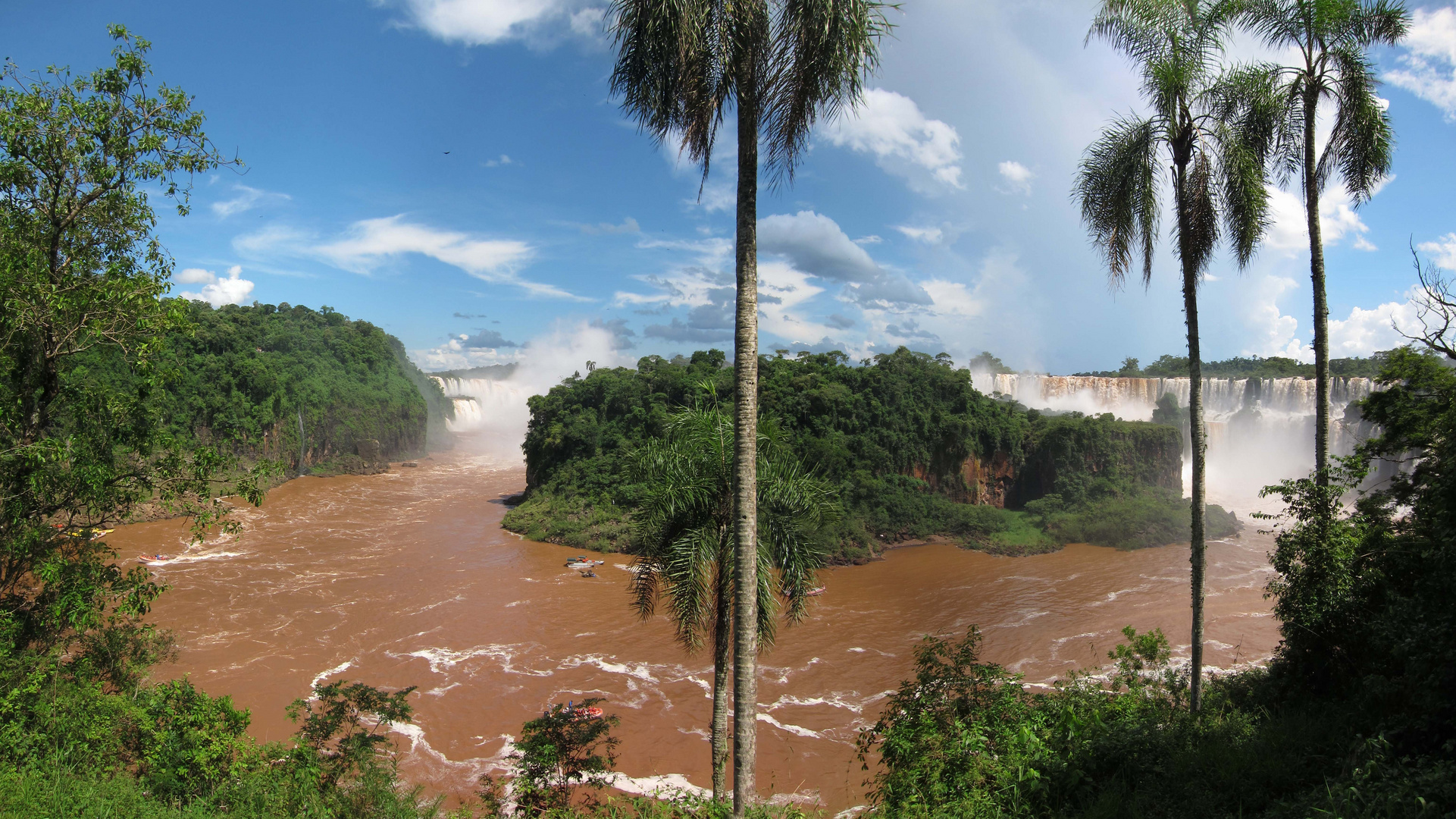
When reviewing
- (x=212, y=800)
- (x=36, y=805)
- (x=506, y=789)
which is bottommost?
(x=506, y=789)

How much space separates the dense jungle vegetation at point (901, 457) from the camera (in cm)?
3080

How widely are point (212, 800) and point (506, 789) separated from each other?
20.6ft

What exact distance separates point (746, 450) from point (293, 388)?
159 ft

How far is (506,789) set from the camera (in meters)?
12.0

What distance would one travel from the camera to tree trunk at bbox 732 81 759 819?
5.28 meters

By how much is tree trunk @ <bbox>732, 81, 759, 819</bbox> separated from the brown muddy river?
7485mm

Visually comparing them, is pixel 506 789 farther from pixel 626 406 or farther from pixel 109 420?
pixel 626 406

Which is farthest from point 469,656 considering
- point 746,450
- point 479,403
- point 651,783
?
point 479,403

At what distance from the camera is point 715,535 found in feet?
21.8

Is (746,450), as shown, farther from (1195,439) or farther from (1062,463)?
(1062,463)

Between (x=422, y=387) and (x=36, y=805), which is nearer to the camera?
(x=36, y=805)

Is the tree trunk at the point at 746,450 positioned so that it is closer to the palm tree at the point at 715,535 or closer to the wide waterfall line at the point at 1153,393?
the palm tree at the point at 715,535

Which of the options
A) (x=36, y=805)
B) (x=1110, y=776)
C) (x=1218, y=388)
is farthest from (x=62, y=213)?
(x=1218, y=388)

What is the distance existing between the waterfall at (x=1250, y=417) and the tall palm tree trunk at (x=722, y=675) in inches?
1410
